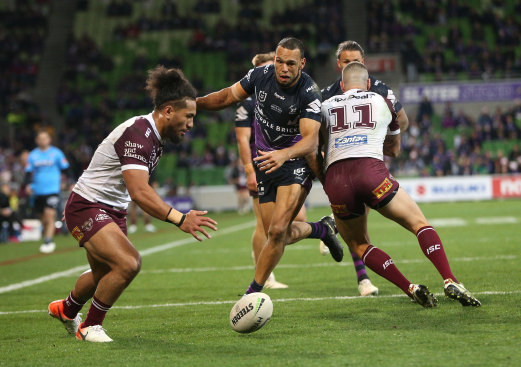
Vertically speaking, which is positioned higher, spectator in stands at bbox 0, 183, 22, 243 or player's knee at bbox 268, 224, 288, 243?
player's knee at bbox 268, 224, 288, 243

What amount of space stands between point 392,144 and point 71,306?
3.39 metres

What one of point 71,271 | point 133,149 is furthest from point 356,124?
point 71,271

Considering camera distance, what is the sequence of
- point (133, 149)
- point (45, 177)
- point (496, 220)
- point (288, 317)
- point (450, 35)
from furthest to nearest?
point (450, 35), point (496, 220), point (45, 177), point (288, 317), point (133, 149)

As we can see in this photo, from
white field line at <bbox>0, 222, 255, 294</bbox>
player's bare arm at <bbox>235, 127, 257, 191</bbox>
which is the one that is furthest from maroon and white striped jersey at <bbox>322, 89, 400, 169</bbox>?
white field line at <bbox>0, 222, 255, 294</bbox>

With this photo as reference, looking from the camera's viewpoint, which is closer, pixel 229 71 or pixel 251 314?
pixel 251 314

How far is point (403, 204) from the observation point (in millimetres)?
6527

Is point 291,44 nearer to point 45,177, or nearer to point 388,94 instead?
point 388,94

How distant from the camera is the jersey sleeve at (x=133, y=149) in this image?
18.2ft

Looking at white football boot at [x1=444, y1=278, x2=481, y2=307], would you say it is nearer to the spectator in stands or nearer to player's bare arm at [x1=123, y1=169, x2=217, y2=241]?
player's bare arm at [x1=123, y1=169, x2=217, y2=241]

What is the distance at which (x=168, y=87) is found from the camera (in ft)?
18.8

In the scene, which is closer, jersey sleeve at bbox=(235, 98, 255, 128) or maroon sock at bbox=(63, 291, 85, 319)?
maroon sock at bbox=(63, 291, 85, 319)

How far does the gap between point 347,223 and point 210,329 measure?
1.60 meters

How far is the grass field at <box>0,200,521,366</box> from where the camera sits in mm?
4902

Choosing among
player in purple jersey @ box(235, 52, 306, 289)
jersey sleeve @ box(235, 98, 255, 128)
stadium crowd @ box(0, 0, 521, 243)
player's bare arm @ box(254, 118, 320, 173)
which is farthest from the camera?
stadium crowd @ box(0, 0, 521, 243)
